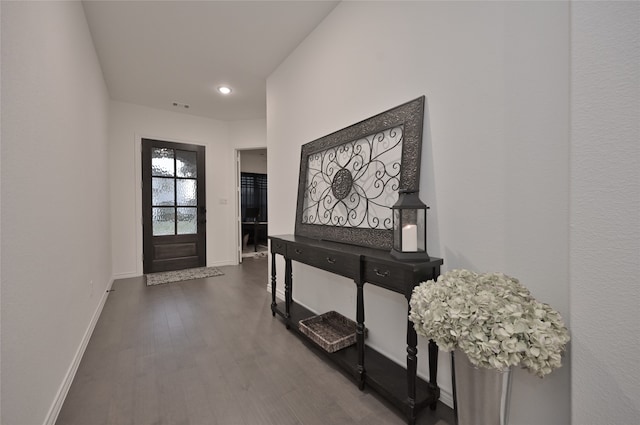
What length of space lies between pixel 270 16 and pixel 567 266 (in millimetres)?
2762

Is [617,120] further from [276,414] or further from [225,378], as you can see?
[225,378]

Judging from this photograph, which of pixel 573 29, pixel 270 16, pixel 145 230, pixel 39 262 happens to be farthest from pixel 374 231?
pixel 145 230

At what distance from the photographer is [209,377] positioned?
170 cm

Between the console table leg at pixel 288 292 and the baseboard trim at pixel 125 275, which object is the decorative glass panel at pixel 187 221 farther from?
the console table leg at pixel 288 292

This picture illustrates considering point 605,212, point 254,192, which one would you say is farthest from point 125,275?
point 605,212

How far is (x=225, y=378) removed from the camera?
5.56 feet

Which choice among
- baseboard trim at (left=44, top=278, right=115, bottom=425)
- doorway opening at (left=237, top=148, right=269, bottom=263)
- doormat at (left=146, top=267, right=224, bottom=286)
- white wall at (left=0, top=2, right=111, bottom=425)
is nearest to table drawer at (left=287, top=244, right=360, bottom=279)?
white wall at (left=0, top=2, right=111, bottom=425)

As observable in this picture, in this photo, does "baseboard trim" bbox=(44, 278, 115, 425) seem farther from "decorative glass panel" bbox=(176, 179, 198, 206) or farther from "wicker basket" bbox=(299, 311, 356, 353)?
"decorative glass panel" bbox=(176, 179, 198, 206)

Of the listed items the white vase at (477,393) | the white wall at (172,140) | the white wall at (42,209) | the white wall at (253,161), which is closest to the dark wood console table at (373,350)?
the white vase at (477,393)

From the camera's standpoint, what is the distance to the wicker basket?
1862 millimetres

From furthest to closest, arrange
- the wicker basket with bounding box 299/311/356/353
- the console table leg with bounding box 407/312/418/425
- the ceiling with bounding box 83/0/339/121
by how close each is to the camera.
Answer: the ceiling with bounding box 83/0/339/121
the wicker basket with bounding box 299/311/356/353
the console table leg with bounding box 407/312/418/425

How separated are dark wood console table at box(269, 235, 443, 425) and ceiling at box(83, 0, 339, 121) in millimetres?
2065

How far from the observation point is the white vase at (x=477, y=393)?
99cm

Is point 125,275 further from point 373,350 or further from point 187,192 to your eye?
point 373,350
